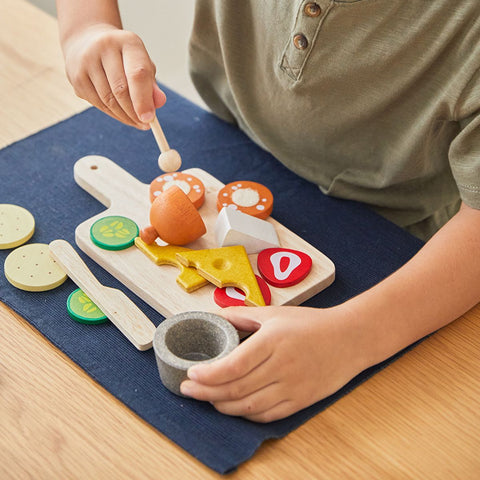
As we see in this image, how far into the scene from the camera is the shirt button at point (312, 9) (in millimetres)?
689

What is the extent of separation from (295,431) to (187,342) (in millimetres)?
116

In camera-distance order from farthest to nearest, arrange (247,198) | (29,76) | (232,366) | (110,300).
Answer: (29,76) → (247,198) → (110,300) → (232,366)

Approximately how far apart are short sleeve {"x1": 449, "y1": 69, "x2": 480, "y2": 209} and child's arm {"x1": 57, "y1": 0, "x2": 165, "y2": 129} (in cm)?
30

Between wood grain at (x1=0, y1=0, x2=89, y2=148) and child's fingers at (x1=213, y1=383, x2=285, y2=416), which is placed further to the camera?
wood grain at (x1=0, y1=0, x2=89, y2=148)

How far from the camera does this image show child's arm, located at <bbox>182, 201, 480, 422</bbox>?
1.80ft

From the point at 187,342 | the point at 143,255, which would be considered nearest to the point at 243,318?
the point at 187,342

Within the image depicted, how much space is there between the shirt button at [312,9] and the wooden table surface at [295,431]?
34 centimetres

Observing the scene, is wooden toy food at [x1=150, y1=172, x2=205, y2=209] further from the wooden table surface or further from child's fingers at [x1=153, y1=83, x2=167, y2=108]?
the wooden table surface

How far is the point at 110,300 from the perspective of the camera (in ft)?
2.10

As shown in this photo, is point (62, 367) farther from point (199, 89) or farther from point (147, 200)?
point (199, 89)

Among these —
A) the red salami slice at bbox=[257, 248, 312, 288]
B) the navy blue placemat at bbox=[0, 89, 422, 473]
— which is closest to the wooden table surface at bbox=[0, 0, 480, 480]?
the navy blue placemat at bbox=[0, 89, 422, 473]

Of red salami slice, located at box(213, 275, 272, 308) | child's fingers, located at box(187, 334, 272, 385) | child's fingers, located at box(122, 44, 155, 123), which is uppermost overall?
child's fingers, located at box(122, 44, 155, 123)

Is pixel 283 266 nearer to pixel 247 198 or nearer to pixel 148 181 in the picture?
pixel 247 198

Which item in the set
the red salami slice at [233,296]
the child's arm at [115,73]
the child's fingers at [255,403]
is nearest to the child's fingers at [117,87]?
the child's arm at [115,73]
